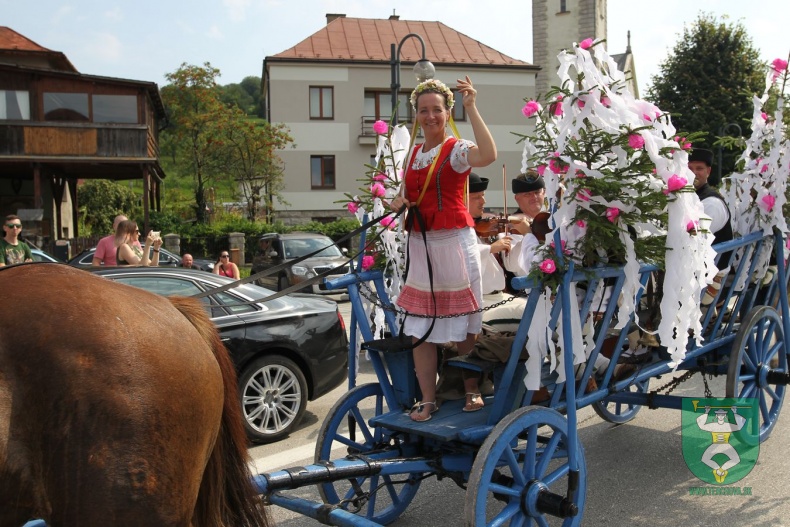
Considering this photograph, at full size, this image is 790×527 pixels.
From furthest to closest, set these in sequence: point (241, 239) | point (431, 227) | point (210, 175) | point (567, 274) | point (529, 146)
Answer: point (210, 175)
point (241, 239)
point (529, 146)
point (431, 227)
point (567, 274)

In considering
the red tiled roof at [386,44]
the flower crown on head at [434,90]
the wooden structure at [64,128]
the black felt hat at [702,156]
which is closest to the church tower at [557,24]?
the red tiled roof at [386,44]

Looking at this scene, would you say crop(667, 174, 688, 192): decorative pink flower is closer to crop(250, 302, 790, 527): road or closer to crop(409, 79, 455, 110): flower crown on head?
crop(409, 79, 455, 110): flower crown on head

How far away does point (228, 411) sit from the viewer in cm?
266

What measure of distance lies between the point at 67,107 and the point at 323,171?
12.2 meters

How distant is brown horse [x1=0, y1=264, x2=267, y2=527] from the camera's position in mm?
2070

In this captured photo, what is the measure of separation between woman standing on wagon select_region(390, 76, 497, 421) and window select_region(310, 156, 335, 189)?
31247 millimetres

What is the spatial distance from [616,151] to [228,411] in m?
2.34

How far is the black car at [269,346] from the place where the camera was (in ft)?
20.3

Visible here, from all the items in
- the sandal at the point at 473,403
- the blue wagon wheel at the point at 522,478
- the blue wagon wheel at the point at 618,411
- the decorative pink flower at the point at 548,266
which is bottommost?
the blue wagon wheel at the point at 618,411

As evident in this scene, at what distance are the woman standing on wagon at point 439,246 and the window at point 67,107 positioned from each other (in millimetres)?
25519

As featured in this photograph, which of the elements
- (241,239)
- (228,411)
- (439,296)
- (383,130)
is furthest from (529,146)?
(241,239)

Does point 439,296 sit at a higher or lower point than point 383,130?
lower

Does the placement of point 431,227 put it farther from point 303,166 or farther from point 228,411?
point 303,166

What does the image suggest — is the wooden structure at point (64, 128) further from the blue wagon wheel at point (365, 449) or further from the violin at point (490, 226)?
the blue wagon wheel at point (365, 449)
